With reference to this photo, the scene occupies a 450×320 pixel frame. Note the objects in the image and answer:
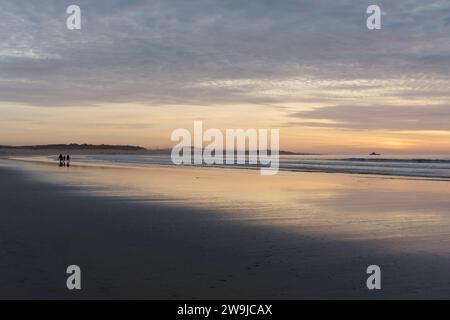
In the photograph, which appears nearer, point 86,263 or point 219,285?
point 219,285

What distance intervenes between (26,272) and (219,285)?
295 cm

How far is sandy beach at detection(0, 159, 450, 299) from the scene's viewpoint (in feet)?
21.9

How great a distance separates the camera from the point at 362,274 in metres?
7.31

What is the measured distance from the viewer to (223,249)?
359 inches

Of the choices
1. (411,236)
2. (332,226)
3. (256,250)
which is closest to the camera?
(256,250)

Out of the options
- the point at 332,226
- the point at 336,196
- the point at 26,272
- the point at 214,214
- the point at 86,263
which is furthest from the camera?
the point at 336,196

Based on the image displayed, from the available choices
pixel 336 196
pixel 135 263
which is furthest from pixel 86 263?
pixel 336 196

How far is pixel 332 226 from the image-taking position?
11.7 meters

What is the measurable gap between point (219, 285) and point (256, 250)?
230cm

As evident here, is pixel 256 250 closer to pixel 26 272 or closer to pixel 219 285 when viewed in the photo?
pixel 219 285

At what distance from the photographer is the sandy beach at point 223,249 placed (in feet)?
21.9
